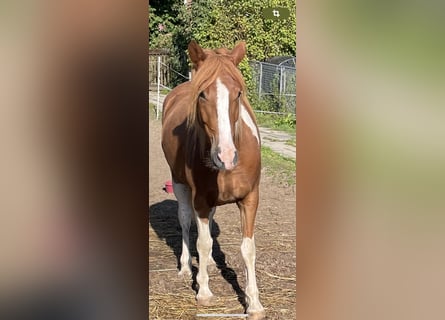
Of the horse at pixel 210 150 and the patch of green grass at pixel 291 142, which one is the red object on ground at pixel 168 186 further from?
the patch of green grass at pixel 291 142

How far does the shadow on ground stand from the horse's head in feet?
0.67

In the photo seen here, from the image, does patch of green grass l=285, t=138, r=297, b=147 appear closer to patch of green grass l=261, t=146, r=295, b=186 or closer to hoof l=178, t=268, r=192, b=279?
patch of green grass l=261, t=146, r=295, b=186

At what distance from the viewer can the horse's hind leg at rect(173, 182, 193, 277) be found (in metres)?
0.87

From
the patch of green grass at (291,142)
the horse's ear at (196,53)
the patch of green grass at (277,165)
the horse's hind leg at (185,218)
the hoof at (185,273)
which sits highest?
the horse's ear at (196,53)

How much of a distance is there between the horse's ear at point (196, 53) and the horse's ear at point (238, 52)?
0.05 metres

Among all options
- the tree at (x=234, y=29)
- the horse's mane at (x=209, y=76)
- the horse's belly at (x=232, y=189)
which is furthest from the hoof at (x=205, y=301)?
the tree at (x=234, y=29)

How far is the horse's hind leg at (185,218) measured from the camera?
869mm

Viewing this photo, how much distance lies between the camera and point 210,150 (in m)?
0.77

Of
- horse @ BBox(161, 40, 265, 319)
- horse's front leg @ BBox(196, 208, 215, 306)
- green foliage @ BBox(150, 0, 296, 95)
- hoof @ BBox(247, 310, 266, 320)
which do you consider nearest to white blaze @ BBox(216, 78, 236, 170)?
horse @ BBox(161, 40, 265, 319)
